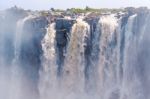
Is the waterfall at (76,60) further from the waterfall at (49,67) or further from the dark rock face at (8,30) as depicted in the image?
the dark rock face at (8,30)

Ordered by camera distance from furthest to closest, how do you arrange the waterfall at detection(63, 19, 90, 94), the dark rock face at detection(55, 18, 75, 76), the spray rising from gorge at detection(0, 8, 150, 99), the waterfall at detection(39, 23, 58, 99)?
the waterfall at detection(39, 23, 58, 99), the dark rock face at detection(55, 18, 75, 76), the waterfall at detection(63, 19, 90, 94), the spray rising from gorge at detection(0, 8, 150, 99)

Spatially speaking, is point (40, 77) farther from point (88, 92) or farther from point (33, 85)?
point (88, 92)

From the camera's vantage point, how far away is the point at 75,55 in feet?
110

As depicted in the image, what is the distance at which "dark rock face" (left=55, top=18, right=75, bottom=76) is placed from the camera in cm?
3366

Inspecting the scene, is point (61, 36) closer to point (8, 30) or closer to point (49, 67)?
point (49, 67)

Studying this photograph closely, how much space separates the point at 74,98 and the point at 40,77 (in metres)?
3.00

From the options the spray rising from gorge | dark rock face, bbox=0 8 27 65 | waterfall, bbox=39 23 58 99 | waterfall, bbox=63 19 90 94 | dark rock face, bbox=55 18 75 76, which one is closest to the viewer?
the spray rising from gorge

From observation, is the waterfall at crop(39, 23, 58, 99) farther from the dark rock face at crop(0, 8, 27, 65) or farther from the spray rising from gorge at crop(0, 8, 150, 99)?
the dark rock face at crop(0, 8, 27, 65)

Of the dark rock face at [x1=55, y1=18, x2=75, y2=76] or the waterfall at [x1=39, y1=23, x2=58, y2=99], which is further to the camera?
the waterfall at [x1=39, y1=23, x2=58, y2=99]

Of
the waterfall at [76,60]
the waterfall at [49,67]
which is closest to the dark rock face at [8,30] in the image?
the waterfall at [49,67]

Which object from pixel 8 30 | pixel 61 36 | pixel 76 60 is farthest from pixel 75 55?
pixel 8 30

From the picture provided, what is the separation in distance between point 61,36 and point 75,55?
1.50 meters

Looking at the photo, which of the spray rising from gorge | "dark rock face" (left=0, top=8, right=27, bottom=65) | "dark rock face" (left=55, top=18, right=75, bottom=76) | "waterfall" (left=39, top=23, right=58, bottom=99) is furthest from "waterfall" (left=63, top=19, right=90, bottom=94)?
"dark rock face" (left=0, top=8, right=27, bottom=65)

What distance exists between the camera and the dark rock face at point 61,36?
33656 millimetres
